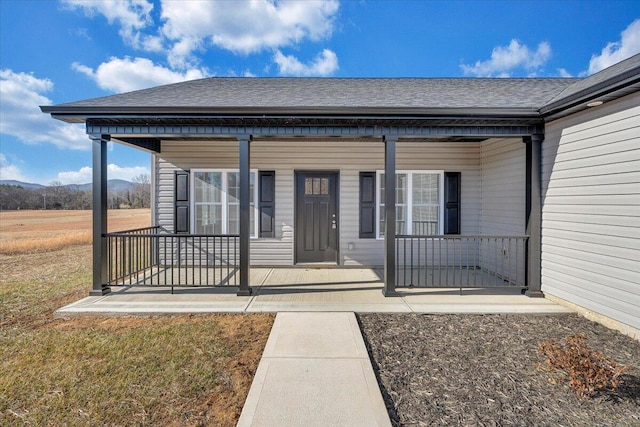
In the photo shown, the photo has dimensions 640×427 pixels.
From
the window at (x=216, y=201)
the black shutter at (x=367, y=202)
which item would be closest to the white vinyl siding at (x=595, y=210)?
the black shutter at (x=367, y=202)

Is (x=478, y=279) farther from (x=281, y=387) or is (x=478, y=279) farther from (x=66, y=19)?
(x=66, y=19)

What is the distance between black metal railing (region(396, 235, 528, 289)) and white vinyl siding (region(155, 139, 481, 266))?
60 centimetres

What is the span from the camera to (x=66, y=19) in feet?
31.1

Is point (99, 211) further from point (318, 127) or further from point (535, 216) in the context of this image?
point (535, 216)

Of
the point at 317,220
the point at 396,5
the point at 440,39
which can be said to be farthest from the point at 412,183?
the point at 440,39

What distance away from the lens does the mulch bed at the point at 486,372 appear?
89.7 inches

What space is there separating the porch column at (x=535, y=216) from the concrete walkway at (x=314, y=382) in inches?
129

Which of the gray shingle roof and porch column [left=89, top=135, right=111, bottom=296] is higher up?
the gray shingle roof

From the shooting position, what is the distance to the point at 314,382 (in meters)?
2.64

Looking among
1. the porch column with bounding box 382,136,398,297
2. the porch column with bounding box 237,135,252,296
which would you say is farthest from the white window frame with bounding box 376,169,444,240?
the porch column with bounding box 237,135,252,296

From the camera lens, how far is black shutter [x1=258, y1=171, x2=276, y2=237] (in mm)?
6941

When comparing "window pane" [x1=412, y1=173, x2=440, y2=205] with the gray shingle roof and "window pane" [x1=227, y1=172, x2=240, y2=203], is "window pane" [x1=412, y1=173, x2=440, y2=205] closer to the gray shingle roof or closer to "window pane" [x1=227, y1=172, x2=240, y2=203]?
the gray shingle roof

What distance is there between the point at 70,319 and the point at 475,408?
16.1ft

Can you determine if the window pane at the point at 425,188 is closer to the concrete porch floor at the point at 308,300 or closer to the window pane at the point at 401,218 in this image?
the window pane at the point at 401,218
